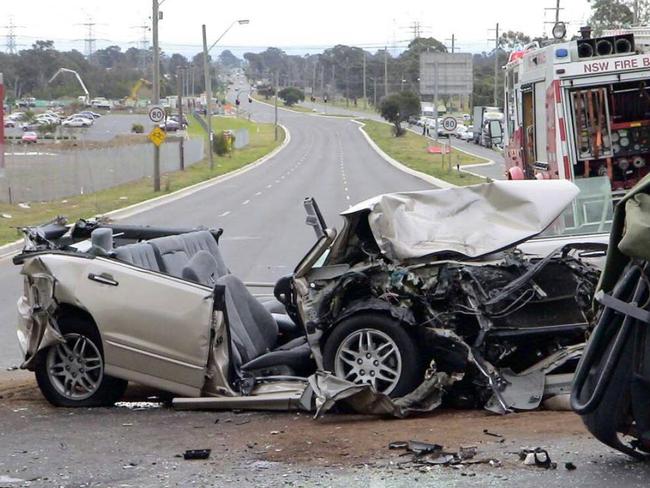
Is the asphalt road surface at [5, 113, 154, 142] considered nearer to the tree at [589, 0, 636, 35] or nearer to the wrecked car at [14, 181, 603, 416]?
the tree at [589, 0, 636, 35]

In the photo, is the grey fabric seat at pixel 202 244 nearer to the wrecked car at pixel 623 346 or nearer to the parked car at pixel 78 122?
the wrecked car at pixel 623 346

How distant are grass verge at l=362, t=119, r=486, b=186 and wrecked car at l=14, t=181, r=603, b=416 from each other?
105 feet

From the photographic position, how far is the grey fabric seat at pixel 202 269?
838 cm

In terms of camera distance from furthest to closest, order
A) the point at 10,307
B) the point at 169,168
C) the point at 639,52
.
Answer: the point at 169,168 → the point at 639,52 → the point at 10,307

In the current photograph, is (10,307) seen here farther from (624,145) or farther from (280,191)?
(280,191)

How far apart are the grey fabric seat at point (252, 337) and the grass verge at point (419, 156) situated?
31607 mm

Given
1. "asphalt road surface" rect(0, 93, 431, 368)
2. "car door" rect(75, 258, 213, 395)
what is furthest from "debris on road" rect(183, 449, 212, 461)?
"asphalt road surface" rect(0, 93, 431, 368)

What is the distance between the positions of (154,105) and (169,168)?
59.8 ft

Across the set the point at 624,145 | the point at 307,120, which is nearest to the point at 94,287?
the point at 624,145

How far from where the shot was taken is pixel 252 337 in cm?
856

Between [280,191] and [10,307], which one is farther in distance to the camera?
[280,191]

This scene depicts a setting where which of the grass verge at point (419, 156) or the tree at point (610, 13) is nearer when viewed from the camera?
Answer: the grass verge at point (419, 156)

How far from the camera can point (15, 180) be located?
121ft

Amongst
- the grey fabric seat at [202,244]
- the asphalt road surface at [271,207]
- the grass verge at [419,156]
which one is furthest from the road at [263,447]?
the grass verge at [419,156]
